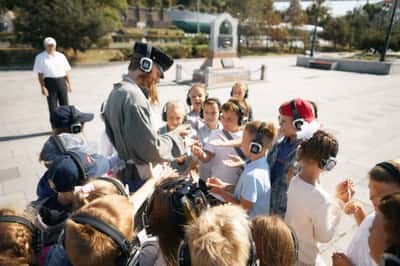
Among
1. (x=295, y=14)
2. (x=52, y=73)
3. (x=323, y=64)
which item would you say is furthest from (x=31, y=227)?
(x=295, y=14)

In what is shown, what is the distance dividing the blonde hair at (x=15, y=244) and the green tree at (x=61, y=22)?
21626mm

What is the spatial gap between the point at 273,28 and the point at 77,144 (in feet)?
143

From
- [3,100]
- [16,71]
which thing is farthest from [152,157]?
[16,71]

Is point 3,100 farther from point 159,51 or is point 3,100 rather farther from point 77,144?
point 159,51

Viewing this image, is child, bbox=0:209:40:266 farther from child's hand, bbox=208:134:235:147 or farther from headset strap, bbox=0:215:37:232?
child's hand, bbox=208:134:235:147

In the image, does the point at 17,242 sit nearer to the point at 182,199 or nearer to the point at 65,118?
the point at 182,199

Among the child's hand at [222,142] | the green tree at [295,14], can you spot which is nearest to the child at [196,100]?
the child's hand at [222,142]

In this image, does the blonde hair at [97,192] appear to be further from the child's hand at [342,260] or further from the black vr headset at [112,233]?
the child's hand at [342,260]

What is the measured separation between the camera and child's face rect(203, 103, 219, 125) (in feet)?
12.3

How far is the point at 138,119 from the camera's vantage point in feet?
7.19

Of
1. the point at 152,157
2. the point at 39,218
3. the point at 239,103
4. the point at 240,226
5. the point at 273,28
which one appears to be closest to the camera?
the point at 240,226

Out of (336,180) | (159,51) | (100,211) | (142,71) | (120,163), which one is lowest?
(336,180)

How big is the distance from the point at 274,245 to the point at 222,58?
15.4 metres

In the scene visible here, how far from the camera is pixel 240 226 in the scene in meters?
1.33
